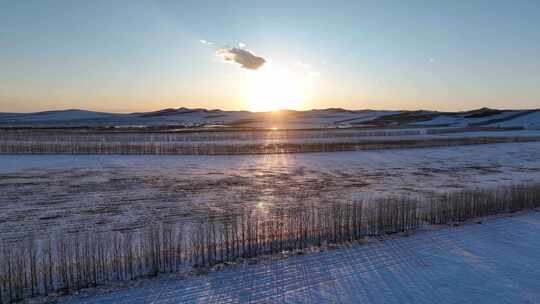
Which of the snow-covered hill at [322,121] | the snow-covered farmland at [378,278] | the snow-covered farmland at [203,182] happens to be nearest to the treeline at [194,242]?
the snow-covered farmland at [378,278]

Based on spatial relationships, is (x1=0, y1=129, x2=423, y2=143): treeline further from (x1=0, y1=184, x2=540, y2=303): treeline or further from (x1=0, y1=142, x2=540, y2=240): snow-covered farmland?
(x1=0, y1=184, x2=540, y2=303): treeline

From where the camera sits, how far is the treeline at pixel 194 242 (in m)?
6.49

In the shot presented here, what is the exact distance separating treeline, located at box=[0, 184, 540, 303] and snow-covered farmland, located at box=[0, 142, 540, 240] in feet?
4.69

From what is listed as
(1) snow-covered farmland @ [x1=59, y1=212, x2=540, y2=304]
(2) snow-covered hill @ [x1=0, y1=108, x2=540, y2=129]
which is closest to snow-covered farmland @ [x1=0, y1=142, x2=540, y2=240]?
(1) snow-covered farmland @ [x1=59, y1=212, x2=540, y2=304]

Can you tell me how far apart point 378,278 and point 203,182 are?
1106 cm

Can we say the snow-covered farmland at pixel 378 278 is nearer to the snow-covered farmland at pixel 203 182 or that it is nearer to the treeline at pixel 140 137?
the snow-covered farmland at pixel 203 182

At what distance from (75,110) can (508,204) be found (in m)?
146

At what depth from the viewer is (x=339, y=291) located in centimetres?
613

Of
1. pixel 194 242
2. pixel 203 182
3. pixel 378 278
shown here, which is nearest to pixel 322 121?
pixel 203 182

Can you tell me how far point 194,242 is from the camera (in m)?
8.20

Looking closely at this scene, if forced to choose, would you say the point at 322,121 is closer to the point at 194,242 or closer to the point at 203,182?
the point at 203,182

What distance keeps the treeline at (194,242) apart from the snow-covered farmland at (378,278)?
0.57 meters

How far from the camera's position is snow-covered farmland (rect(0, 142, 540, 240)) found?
11.3m

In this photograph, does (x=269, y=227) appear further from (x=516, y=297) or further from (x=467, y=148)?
(x=467, y=148)
